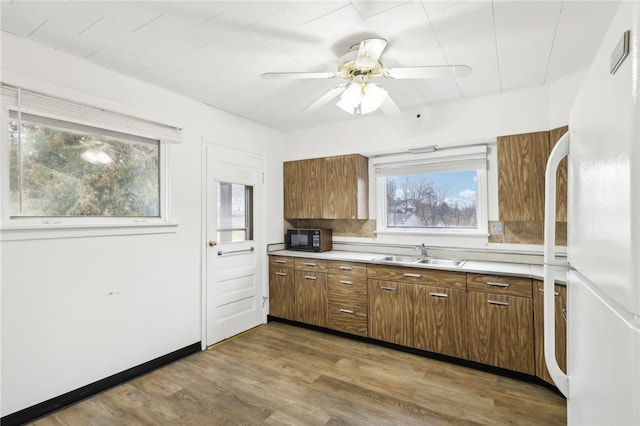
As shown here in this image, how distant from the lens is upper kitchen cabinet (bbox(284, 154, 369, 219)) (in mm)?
3650

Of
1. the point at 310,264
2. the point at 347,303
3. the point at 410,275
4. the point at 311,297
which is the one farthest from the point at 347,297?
the point at 410,275

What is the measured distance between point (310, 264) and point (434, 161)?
72.3 inches

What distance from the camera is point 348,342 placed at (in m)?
3.25

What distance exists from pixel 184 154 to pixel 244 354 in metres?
2.02

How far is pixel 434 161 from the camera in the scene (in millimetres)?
3479

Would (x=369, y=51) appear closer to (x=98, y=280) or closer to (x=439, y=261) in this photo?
(x=439, y=261)

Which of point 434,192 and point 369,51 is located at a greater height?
point 369,51

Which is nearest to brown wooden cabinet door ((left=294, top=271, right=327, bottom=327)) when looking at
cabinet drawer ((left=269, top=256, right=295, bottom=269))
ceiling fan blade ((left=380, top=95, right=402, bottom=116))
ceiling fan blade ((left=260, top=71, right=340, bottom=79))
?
cabinet drawer ((left=269, top=256, right=295, bottom=269))

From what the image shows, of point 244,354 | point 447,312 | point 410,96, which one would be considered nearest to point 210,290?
point 244,354

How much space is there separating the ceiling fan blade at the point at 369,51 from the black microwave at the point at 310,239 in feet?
7.51

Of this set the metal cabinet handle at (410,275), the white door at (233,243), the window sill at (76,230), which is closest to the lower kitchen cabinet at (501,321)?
the metal cabinet handle at (410,275)

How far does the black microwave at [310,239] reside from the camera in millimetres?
3869

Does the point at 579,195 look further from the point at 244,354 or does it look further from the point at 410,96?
the point at 244,354

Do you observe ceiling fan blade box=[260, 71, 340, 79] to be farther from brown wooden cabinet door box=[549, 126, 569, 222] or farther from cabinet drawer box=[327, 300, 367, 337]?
cabinet drawer box=[327, 300, 367, 337]
